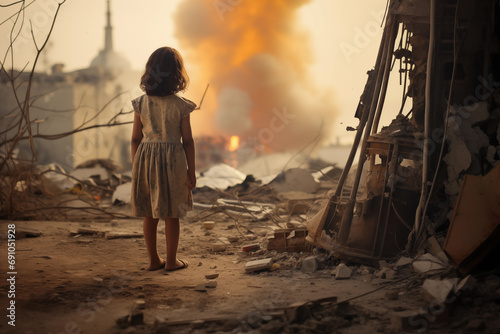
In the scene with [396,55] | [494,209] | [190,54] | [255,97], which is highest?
[190,54]

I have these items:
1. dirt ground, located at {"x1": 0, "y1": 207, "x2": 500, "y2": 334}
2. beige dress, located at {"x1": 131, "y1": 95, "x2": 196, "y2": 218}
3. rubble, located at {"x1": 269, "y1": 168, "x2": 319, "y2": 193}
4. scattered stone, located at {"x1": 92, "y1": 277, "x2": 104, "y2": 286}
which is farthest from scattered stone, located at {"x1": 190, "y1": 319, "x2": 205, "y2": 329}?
rubble, located at {"x1": 269, "y1": 168, "x2": 319, "y2": 193}

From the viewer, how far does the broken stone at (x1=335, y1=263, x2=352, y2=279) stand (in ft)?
→ 11.7

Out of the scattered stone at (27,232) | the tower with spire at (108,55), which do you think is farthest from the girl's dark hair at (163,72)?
the tower with spire at (108,55)

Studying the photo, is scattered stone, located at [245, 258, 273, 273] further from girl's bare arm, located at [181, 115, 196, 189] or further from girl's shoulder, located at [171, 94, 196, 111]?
girl's shoulder, located at [171, 94, 196, 111]

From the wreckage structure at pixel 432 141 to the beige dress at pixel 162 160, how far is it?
4.37ft

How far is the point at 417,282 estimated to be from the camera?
10.7 feet

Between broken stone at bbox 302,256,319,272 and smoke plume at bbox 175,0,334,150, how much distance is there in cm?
1686

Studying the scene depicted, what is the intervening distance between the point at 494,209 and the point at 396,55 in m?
1.85

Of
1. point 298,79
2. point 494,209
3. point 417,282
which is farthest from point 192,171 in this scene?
point 298,79

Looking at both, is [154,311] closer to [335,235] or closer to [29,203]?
[335,235]

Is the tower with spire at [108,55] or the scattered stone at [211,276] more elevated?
the tower with spire at [108,55]

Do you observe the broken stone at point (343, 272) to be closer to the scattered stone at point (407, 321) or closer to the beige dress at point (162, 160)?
the scattered stone at point (407, 321)

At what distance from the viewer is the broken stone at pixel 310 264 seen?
12.7 ft

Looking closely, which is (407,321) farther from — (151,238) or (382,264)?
(151,238)
